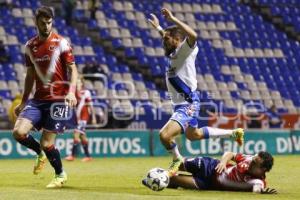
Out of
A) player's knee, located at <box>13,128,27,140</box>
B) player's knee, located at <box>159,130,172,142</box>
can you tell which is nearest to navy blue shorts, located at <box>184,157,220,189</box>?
player's knee, located at <box>159,130,172,142</box>

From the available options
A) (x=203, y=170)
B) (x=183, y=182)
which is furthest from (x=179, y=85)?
(x=183, y=182)

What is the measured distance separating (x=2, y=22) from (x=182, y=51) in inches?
708

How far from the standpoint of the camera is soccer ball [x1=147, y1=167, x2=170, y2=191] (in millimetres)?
11309

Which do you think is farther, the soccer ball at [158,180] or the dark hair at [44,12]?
the dark hair at [44,12]

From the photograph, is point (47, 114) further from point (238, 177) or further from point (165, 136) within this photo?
point (238, 177)

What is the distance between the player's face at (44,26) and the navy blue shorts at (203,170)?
2965mm

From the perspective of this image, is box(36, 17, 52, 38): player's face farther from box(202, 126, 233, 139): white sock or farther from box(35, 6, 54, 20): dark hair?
box(202, 126, 233, 139): white sock

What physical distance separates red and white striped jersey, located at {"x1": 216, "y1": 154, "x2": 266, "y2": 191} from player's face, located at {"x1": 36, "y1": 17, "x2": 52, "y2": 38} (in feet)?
11.1

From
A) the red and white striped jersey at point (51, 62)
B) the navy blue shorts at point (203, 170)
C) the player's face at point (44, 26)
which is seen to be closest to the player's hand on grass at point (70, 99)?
the red and white striped jersey at point (51, 62)

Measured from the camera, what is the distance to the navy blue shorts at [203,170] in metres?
12.2

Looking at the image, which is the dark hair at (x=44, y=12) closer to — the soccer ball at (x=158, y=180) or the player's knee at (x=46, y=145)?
the player's knee at (x=46, y=145)

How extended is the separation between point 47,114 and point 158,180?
219 cm

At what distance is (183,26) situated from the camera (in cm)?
1150

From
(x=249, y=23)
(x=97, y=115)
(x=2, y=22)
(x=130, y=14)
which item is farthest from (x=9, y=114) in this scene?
(x=249, y=23)
